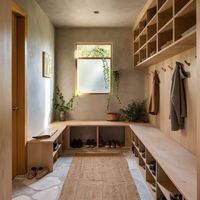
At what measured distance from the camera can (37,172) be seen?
362 cm

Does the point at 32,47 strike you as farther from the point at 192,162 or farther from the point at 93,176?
the point at 192,162

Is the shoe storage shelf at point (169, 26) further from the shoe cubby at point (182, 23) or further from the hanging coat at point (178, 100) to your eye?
the hanging coat at point (178, 100)

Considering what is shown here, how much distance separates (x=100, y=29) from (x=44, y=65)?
1.81 meters

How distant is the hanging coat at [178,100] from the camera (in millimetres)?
3062

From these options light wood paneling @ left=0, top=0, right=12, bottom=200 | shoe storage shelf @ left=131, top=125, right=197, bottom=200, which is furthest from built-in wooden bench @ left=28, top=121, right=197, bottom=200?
light wood paneling @ left=0, top=0, right=12, bottom=200

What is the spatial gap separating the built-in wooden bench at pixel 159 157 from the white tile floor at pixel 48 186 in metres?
0.13

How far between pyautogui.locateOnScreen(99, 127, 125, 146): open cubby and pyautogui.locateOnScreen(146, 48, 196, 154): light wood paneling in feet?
3.75

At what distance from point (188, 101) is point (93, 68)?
317cm

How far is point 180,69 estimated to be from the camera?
314cm

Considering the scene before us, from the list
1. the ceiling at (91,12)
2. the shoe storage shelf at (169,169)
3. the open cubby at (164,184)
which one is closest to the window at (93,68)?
the ceiling at (91,12)

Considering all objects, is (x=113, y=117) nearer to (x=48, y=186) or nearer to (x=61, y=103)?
(x=61, y=103)

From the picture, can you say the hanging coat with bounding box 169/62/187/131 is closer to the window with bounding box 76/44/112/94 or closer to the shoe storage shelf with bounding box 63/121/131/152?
the shoe storage shelf with bounding box 63/121/131/152

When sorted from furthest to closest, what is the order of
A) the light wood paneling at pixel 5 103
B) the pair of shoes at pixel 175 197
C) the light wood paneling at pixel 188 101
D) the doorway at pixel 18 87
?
1. the doorway at pixel 18 87
2. the light wood paneling at pixel 188 101
3. the pair of shoes at pixel 175 197
4. the light wood paneling at pixel 5 103

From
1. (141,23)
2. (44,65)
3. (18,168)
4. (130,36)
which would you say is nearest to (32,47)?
(44,65)
